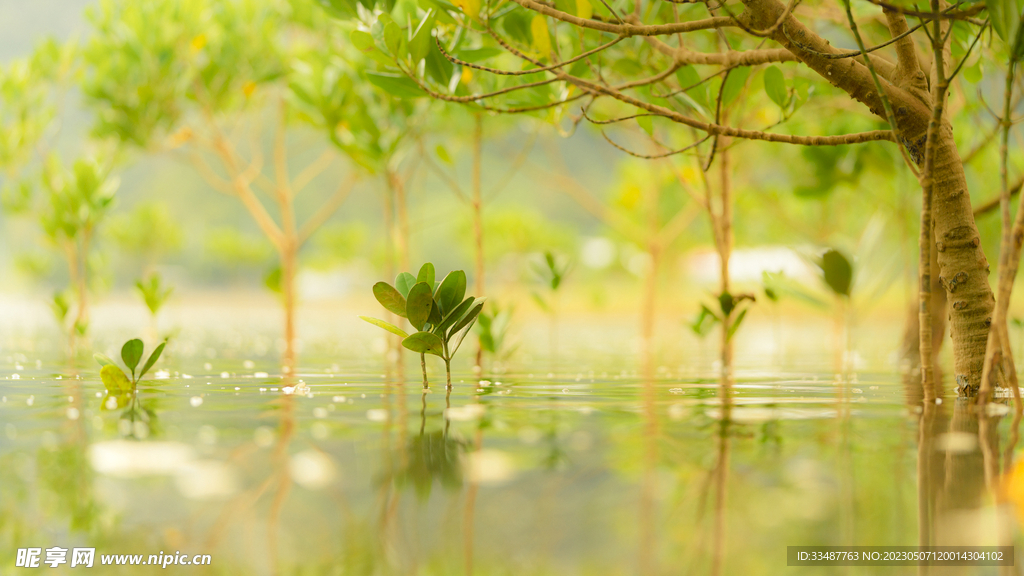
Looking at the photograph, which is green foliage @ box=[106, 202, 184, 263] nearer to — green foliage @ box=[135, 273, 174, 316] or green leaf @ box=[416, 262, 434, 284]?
green foliage @ box=[135, 273, 174, 316]

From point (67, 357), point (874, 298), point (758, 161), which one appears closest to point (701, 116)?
point (874, 298)

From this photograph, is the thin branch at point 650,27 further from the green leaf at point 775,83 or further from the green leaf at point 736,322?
the green leaf at point 736,322

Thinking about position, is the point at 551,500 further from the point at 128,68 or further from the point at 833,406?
the point at 128,68

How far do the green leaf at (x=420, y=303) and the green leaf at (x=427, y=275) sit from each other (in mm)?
47

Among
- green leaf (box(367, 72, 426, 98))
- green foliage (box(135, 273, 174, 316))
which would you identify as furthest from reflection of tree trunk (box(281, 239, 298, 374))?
green leaf (box(367, 72, 426, 98))

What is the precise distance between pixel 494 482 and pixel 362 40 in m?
1.74

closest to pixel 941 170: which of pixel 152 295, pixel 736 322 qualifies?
pixel 736 322

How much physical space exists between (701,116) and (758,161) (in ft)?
29.3

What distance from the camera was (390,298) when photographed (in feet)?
8.32

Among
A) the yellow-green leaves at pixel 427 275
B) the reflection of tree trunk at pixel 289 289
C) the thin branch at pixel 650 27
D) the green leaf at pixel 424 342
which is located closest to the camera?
the thin branch at pixel 650 27

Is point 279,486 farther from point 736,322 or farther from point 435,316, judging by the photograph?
point 736,322

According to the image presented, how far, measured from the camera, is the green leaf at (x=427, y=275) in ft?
8.31

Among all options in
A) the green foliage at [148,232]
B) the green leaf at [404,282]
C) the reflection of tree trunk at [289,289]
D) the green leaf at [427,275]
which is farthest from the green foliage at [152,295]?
the green foliage at [148,232]

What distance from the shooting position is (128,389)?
2.57m
